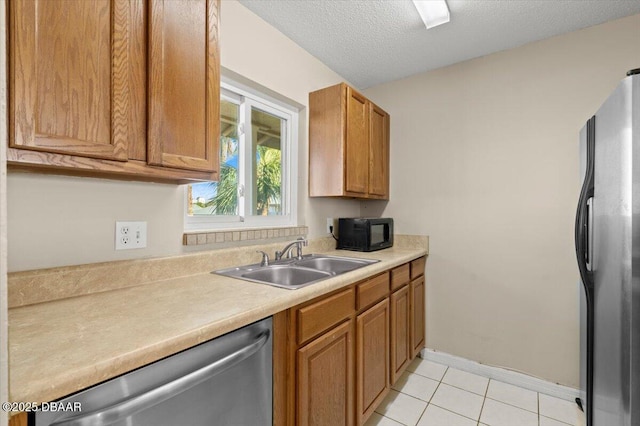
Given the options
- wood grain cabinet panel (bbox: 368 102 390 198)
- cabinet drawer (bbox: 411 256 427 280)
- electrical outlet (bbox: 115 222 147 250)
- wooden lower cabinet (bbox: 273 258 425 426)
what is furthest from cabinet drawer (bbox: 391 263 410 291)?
electrical outlet (bbox: 115 222 147 250)

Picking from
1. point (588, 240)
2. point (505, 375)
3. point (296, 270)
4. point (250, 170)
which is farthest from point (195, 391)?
point (505, 375)

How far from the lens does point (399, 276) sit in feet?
6.60

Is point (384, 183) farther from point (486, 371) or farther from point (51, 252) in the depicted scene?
point (51, 252)

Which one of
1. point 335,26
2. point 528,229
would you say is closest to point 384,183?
point 528,229

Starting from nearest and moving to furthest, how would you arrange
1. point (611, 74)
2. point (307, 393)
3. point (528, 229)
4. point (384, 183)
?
point (307, 393) → point (611, 74) → point (528, 229) → point (384, 183)

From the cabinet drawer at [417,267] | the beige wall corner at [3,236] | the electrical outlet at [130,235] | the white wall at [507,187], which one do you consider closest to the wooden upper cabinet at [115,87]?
the electrical outlet at [130,235]

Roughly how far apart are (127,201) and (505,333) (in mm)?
2523

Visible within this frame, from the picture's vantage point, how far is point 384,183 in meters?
2.63

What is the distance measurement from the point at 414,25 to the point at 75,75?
1852 mm

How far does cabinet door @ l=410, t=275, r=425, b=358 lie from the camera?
223cm

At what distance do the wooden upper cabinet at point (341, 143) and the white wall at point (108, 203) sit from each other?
0.92ft

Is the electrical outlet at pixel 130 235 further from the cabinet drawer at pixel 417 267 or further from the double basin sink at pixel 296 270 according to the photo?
the cabinet drawer at pixel 417 267

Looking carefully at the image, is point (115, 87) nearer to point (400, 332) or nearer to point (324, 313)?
point (324, 313)

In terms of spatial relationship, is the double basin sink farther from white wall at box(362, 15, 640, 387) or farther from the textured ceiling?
the textured ceiling
